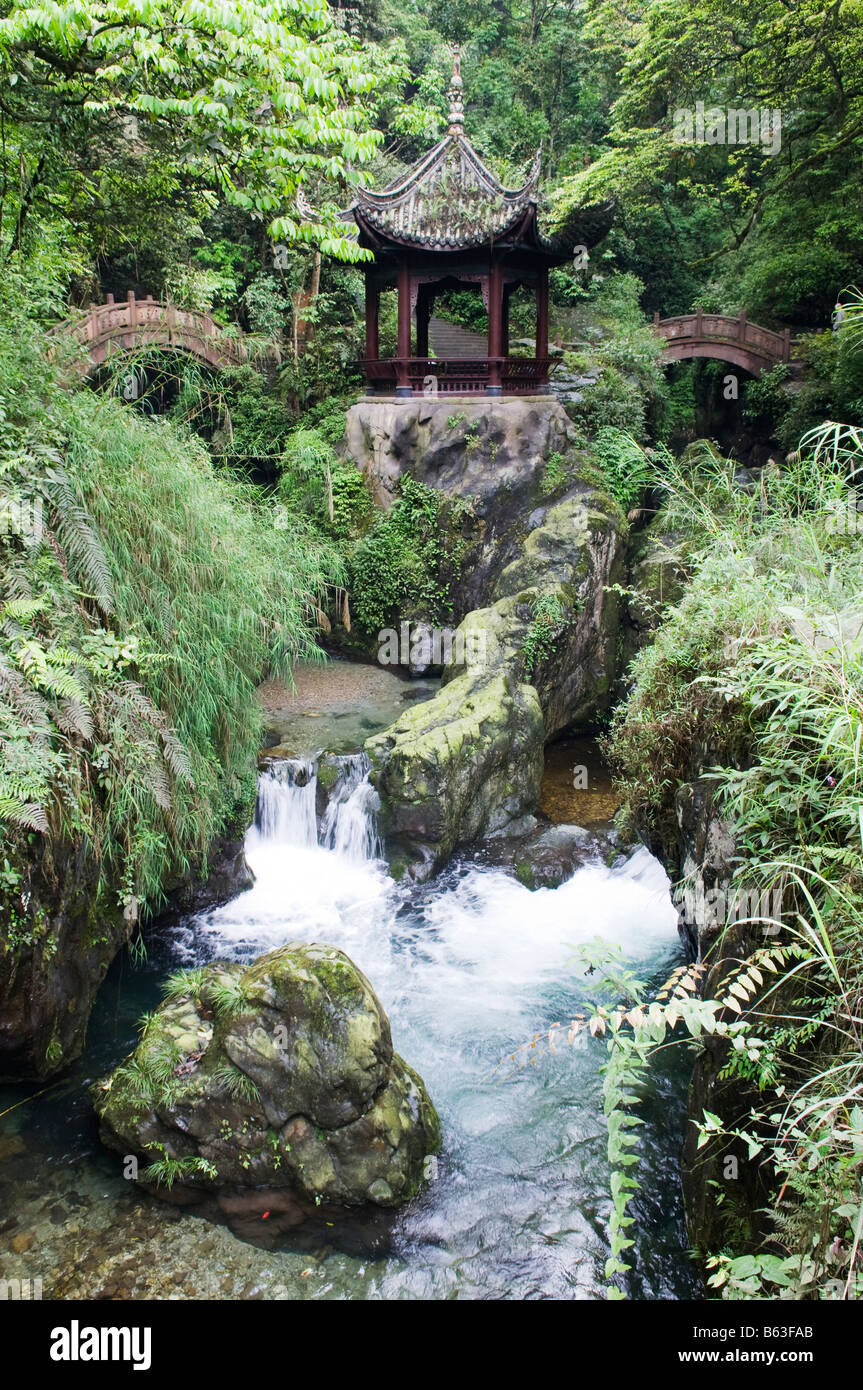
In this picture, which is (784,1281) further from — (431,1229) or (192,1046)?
(192,1046)

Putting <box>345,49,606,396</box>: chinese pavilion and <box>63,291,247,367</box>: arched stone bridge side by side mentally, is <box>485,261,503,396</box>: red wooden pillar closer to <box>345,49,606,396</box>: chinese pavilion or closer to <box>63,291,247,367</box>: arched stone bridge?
<box>345,49,606,396</box>: chinese pavilion

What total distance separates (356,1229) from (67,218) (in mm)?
9355

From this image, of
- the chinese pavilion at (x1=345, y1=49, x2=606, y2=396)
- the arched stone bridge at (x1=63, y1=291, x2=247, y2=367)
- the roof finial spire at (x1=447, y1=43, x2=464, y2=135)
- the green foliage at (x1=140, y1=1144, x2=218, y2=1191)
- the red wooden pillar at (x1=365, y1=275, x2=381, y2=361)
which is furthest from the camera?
the red wooden pillar at (x1=365, y1=275, x2=381, y2=361)

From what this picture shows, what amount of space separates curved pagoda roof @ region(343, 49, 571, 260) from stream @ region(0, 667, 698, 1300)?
357 inches

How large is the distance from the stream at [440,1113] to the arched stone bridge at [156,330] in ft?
28.7

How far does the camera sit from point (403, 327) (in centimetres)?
1398

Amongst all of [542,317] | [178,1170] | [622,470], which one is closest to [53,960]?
[178,1170]

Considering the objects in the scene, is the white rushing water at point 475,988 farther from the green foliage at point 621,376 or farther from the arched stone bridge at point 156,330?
the arched stone bridge at point 156,330

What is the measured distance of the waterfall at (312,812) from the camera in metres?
9.01

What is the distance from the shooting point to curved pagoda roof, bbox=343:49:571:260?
1271cm

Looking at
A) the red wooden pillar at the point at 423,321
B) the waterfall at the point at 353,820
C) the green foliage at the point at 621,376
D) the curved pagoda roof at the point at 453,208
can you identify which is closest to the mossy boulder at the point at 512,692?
the waterfall at the point at 353,820

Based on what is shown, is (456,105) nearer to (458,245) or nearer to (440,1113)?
(458,245)

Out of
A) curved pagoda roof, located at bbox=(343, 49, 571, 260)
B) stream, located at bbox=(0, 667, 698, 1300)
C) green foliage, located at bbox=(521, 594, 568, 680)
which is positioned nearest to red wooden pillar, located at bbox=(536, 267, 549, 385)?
curved pagoda roof, located at bbox=(343, 49, 571, 260)

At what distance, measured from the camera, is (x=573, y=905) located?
8320mm
